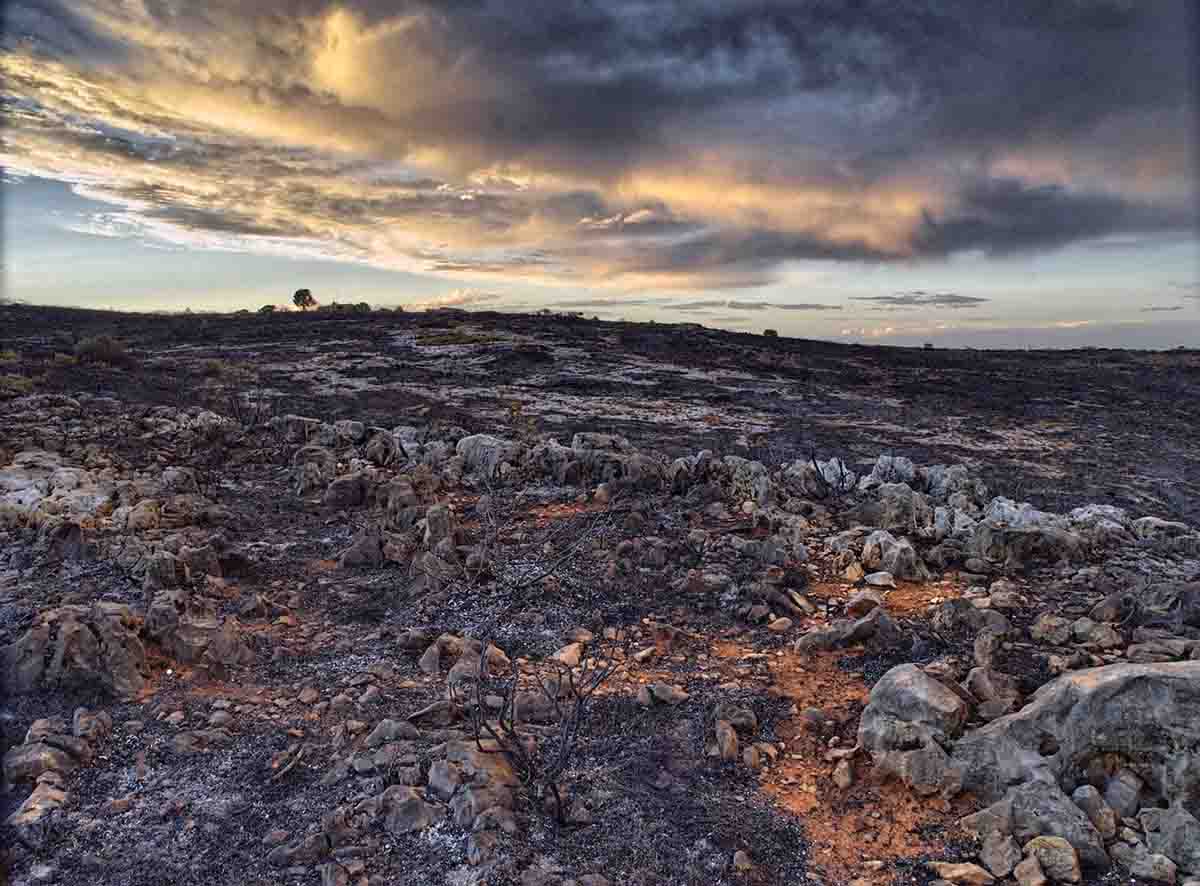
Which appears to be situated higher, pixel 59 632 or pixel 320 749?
pixel 59 632

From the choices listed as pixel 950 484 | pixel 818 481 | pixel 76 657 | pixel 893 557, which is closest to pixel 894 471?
pixel 950 484

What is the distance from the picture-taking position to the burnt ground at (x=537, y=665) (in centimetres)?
347

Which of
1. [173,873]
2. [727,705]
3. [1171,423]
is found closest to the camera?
[173,873]

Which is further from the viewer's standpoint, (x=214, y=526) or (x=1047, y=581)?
(x=214, y=526)

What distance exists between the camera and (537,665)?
5.40 meters

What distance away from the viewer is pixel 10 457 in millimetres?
9977

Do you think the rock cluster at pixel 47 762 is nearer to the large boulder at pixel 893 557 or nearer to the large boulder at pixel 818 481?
the large boulder at pixel 893 557

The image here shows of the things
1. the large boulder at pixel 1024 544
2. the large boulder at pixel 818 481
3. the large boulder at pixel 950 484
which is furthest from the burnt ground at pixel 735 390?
the large boulder at pixel 1024 544

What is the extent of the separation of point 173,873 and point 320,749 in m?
0.99

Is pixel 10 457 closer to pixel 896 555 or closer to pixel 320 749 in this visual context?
pixel 320 749

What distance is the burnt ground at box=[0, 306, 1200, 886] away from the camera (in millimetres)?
3471

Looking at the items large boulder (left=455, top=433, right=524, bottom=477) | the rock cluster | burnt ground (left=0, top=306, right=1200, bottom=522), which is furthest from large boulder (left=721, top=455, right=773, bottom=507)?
the rock cluster

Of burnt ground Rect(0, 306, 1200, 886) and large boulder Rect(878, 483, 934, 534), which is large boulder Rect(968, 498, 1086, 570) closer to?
burnt ground Rect(0, 306, 1200, 886)

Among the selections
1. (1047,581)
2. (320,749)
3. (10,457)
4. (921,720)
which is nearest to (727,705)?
(921,720)
